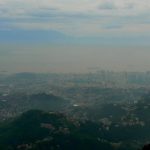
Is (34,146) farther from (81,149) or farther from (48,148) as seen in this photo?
(81,149)

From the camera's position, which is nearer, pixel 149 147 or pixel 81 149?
pixel 149 147

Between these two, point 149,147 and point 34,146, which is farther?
point 34,146

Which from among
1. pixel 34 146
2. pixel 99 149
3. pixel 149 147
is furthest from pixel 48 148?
pixel 149 147

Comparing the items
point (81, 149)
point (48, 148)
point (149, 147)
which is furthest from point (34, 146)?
point (149, 147)

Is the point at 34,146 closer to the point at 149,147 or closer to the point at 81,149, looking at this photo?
the point at 81,149

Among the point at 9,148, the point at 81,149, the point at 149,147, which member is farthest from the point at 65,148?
the point at 149,147

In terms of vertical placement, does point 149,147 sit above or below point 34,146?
above

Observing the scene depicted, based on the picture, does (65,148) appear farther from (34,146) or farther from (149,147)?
(149,147)

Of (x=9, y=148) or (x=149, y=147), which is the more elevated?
(x=149, y=147)
